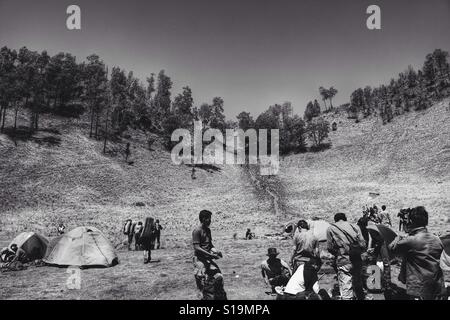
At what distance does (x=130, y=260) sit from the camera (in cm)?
1429

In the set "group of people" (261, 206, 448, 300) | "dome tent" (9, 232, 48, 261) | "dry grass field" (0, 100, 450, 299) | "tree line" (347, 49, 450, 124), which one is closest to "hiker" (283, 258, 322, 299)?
"group of people" (261, 206, 448, 300)

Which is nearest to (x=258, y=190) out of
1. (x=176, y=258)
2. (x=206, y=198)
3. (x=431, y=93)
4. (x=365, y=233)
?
(x=206, y=198)

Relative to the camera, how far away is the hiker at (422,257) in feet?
18.6

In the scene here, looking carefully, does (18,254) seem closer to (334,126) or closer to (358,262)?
(358,262)

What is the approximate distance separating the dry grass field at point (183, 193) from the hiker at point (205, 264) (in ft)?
6.12

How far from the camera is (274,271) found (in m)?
9.30

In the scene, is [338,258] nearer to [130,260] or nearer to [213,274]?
[213,274]

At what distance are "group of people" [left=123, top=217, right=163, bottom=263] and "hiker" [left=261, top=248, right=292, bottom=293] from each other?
6.15m

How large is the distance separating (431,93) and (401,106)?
26.3 ft

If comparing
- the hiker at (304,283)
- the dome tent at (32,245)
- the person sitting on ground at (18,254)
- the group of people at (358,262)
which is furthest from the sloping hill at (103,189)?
the hiker at (304,283)

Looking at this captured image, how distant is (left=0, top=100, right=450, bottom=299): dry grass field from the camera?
11.2 meters

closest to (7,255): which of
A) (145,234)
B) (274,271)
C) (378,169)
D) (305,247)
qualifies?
(145,234)

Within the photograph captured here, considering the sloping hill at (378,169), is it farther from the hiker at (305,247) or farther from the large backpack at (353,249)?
the large backpack at (353,249)

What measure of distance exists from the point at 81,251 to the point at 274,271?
803 cm
